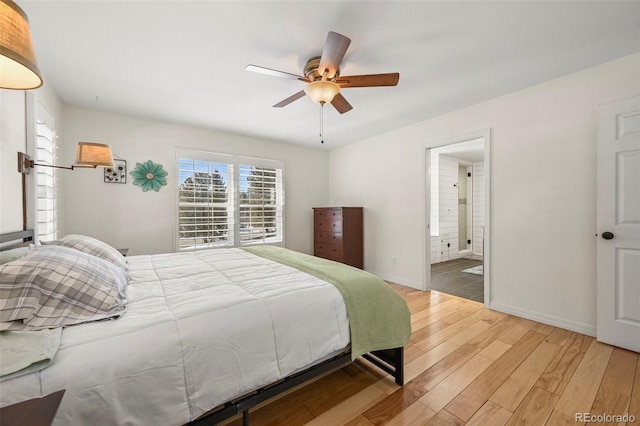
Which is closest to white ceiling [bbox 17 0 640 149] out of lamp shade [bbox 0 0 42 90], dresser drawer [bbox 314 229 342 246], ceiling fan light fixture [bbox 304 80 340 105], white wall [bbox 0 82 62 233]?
ceiling fan light fixture [bbox 304 80 340 105]

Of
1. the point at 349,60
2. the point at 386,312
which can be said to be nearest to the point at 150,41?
Answer: the point at 349,60

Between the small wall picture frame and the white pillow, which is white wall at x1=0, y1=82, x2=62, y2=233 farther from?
the small wall picture frame

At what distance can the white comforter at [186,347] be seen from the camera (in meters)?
0.87

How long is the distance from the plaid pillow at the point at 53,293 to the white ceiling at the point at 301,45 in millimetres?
1594

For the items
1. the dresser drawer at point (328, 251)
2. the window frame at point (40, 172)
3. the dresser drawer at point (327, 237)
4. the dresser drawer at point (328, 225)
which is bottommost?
the dresser drawer at point (328, 251)

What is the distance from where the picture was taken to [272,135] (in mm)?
4250

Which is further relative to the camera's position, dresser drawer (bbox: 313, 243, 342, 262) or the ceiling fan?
dresser drawer (bbox: 313, 243, 342, 262)

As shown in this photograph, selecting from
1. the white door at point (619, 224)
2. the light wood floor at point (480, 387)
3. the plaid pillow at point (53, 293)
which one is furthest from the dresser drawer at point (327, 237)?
the plaid pillow at point (53, 293)

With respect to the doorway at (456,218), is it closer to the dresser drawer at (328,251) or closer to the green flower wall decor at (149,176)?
the dresser drawer at (328,251)

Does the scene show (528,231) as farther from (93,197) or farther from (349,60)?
(93,197)

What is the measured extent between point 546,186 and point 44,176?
4.80 m

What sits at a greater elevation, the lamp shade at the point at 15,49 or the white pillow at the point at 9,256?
the lamp shade at the point at 15,49

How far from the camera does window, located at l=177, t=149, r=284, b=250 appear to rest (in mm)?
3791

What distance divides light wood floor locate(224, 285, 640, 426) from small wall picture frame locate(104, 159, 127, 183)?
3295mm
